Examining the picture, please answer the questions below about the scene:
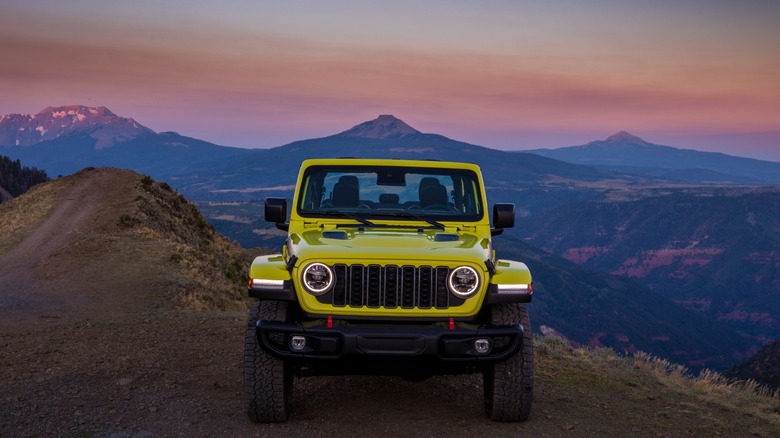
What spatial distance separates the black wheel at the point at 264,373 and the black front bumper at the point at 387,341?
0.26m

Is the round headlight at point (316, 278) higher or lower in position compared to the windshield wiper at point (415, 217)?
lower

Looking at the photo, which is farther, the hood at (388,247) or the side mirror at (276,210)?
the side mirror at (276,210)

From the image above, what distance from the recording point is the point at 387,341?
5969 millimetres

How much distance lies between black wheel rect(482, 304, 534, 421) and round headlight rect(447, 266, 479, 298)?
1.09 feet

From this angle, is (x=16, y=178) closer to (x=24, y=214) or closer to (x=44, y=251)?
(x=24, y=214)

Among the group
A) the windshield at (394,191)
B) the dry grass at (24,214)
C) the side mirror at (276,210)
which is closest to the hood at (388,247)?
the side mirror at (276,210)

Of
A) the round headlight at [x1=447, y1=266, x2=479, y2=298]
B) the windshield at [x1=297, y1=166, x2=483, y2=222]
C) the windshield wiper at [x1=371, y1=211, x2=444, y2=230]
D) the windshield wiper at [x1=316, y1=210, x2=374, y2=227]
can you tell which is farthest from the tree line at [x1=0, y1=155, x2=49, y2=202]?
the round headlight at [x1=447, y1=266, x2=479, y2=298]

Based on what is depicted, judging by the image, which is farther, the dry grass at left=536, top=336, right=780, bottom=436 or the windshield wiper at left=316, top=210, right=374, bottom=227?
the dry grass at left=536, top=336, right=780, bottom=436

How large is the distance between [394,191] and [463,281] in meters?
2.26

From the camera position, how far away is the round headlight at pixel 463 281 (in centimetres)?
620

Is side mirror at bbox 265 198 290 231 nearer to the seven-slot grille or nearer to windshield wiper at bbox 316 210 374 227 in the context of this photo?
windshield wiper at bbox 316 210 374 227

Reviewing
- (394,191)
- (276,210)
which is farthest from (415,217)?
(276,210)

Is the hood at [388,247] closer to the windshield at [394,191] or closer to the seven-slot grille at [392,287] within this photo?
the seven-slot grille at [392,287]

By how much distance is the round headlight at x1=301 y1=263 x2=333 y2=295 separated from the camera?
6230 millimetres
